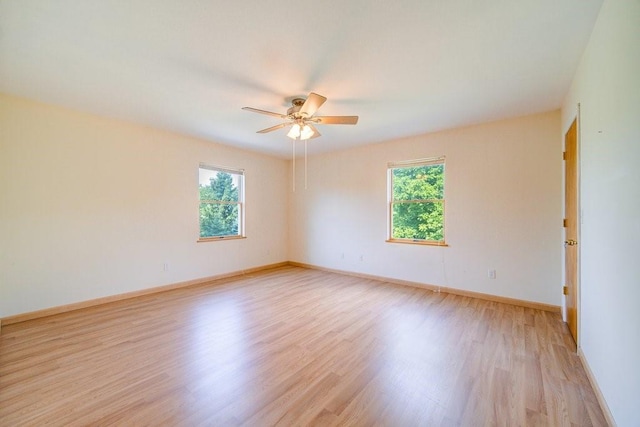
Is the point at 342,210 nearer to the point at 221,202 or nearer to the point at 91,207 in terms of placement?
the point at 221,202

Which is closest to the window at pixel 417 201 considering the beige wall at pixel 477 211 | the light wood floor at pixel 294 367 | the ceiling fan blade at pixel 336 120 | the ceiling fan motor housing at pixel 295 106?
the beige wall at pixel 477 211

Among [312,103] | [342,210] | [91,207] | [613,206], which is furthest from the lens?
[342,210]

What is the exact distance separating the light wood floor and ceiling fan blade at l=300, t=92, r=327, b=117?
2267 mm

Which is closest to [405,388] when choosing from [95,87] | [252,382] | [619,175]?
[252,382]

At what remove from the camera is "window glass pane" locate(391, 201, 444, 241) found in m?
4.39

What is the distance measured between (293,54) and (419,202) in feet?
10.6

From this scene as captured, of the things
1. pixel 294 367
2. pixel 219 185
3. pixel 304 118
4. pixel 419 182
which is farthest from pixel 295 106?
pixel 219 185

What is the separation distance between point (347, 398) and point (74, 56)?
3417mm

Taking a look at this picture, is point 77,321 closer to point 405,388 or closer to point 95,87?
point 95,87

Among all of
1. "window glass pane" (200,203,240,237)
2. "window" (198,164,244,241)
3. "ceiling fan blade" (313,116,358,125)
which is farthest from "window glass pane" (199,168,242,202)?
"ceiling fan blade" (313,116,358,125)

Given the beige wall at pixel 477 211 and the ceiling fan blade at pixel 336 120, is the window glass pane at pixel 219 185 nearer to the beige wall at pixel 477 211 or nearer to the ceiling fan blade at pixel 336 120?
the beige wall at pixel 477 211

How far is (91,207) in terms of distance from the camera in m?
3.64

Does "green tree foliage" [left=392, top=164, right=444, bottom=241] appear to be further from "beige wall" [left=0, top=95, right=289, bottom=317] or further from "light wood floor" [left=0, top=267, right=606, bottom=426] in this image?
"beige wall" [left=0, top=95, right=289, bottom=317]

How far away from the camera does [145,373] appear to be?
209 centimetres
